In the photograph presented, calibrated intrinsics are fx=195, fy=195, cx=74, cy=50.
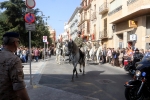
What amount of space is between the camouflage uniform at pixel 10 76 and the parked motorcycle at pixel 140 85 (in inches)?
159

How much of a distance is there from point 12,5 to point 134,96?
3679 cm

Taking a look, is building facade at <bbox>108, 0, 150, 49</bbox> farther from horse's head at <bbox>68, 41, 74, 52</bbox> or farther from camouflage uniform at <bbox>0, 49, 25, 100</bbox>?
camouflage uniform at <bbox>0, 49, 25, 100</bbox>

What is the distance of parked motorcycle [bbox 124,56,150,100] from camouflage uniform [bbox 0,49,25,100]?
4.03m

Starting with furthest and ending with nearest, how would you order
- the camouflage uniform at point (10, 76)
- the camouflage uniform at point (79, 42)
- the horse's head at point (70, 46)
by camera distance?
the camouflage uniform at point (79, 42) → the horse's head at point (70, 46) → the camouflage uniform at point (10, 76)

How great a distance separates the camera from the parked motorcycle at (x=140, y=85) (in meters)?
5.89

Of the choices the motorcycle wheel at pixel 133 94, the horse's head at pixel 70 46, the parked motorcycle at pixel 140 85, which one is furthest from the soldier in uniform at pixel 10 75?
the horse's head at pixel 70 46

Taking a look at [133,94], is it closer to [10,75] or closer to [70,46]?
[10,75]

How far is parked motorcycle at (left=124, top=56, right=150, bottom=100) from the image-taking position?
5.89 metres

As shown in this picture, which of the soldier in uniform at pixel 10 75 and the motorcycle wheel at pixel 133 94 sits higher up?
the soldier in uniform at pixel 10 75

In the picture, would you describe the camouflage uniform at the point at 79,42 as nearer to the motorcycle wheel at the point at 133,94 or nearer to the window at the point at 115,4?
the motorcycle wheel at the point at 133,94

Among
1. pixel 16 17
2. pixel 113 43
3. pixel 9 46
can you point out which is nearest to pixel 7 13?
pixel 16 17

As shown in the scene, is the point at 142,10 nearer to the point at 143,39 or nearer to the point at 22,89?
the point at 143,39

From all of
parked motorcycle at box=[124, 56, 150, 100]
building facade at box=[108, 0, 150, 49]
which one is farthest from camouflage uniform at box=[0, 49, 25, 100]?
building facade at box=[108, 0, 150, 49]

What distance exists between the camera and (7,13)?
39219 mm
